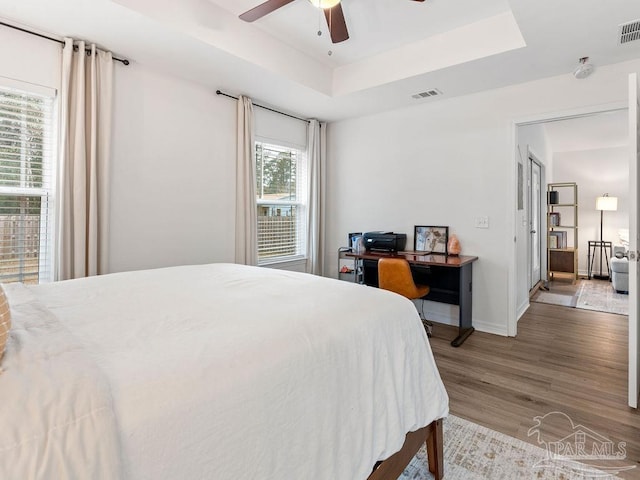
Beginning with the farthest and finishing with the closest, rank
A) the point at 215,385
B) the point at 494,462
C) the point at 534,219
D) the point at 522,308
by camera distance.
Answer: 1. the point at 534,219
2. the point at 522,308
3. the point at 494,462
4. the point at 215,385

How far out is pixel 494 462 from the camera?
162 cm

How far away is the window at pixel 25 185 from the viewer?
229 cm

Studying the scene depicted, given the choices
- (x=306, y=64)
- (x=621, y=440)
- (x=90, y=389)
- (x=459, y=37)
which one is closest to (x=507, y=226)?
(x=459, y=37)

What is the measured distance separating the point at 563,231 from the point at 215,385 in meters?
7.37

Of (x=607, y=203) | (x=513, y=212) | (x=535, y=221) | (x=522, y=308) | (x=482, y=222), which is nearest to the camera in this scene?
(x=513, y=212)

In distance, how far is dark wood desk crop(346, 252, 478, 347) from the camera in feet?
10.5

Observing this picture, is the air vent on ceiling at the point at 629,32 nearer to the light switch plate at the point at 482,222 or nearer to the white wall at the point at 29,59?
the light switch plate at the point at 482,222

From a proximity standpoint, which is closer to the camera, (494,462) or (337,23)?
Result: (494,462)

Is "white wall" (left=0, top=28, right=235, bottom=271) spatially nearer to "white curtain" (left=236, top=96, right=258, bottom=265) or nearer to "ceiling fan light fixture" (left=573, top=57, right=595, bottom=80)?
"white curtain" (left=236, top=96, right=258, bottom=265)

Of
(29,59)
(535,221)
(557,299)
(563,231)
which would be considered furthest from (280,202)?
(563,231)

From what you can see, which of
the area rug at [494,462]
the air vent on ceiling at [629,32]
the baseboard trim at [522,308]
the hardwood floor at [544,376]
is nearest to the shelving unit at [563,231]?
the baseboard trim at [522,308]

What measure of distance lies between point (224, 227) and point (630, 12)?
3.42 m

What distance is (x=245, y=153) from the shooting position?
11.6ft

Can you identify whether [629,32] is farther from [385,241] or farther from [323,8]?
[385,241]
